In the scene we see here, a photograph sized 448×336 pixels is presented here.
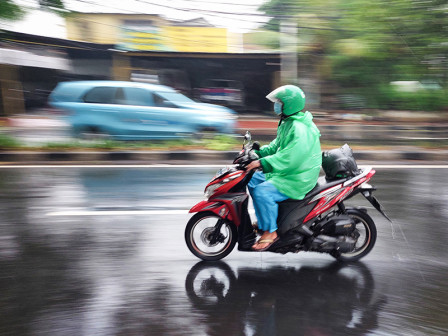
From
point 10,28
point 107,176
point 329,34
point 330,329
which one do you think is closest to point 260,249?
point 330,329

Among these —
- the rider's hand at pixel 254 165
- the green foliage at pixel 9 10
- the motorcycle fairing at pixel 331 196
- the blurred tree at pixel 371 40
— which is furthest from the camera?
the blurred tree at pixel 371 40

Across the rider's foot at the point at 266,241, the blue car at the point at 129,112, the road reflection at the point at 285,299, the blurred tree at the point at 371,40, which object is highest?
the blurred tree at the point at 371,40

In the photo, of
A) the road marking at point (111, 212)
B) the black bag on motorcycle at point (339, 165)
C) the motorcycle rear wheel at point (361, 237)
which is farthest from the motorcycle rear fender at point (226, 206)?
the road marking at point (111, 212)

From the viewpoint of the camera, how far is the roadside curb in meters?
9.57

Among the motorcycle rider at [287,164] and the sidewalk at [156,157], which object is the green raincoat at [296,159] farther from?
the sidewalk at [156,157]

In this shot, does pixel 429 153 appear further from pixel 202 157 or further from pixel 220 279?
pixel 220 279

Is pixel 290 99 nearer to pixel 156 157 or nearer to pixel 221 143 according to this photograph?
pixel 156 157

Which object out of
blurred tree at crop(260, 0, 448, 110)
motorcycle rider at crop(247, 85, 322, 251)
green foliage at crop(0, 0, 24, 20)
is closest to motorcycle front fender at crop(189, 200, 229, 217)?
motorcycle rider at crop(247, 85, 322, 251)

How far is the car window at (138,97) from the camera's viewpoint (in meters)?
11.0

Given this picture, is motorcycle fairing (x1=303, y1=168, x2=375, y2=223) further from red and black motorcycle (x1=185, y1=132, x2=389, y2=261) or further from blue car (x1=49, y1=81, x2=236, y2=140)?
blue car (x1=49, y1=81, x2=236, y2=140)

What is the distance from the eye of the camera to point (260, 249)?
12.9 ft

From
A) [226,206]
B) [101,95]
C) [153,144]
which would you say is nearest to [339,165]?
[226,206]

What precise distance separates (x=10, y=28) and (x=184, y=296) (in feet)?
30.7

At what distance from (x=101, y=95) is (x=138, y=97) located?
0.87 metres
